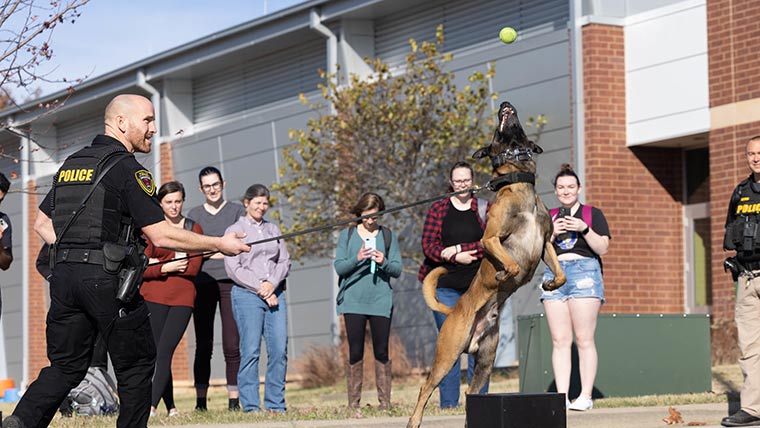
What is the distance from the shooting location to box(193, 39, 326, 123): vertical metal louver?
79.4 feet

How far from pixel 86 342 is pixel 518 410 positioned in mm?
2563

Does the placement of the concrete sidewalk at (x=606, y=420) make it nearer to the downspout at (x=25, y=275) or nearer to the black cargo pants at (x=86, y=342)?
the black cargo pants at (x=86, y=342)

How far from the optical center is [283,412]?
35.1 feet

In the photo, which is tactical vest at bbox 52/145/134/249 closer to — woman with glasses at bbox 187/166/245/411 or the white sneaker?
woman with glasses at bbox 187/166/245/411

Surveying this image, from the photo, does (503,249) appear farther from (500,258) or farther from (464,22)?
(464,22)

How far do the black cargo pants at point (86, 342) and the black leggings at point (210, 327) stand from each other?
4591 millimetres

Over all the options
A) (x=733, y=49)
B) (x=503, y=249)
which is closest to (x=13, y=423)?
(x=503, y=249)

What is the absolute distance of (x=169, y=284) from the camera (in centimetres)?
1086

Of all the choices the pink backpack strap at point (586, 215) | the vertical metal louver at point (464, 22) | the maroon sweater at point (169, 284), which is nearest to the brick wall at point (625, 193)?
the vertical metal louver at point (464, 22)

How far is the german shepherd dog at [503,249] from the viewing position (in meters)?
8.04

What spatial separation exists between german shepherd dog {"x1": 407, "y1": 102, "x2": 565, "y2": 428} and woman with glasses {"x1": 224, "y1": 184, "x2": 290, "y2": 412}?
289cm

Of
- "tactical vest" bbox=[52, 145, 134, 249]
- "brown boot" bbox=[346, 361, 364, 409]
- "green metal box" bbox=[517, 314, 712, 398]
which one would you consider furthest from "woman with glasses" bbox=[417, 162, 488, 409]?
"tactical vest" bbox=[52, 145, 134, 249]

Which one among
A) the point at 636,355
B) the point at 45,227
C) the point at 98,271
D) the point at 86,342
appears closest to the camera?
the point at 98,271

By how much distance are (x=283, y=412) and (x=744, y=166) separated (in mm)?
8742
